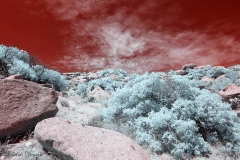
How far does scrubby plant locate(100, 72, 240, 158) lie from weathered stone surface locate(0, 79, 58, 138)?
174cm

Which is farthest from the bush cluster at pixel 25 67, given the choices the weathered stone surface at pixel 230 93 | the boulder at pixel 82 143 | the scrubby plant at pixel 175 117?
the weathered stone surface at pixel 230 93

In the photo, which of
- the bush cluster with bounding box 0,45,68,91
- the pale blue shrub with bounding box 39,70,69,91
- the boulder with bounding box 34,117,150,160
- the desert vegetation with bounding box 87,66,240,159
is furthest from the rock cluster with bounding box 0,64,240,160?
the pale blue shrub with bounding box 39,70,69,91

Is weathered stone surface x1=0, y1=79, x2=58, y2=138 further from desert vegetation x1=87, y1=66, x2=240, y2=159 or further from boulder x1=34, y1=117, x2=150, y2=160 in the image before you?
desert vegetation x1=87, y1=66, x2=240, y2=159

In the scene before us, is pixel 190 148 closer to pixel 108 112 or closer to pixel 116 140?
pixel 116 140

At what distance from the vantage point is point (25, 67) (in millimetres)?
10938

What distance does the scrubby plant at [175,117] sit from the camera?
5852mm

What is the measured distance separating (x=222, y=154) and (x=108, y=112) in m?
3.30

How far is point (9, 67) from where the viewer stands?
10.9 metres

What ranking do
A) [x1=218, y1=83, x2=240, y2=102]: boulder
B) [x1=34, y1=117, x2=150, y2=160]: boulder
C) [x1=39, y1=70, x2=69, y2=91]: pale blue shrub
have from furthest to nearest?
[x1=39, y1=70, x2=69, y2=91]: pale blue shrub < [x1=218, y1=83, x2=240, y2=102]: boulder < [x1=34, y1=117, x2=150, y2=160]: boulder

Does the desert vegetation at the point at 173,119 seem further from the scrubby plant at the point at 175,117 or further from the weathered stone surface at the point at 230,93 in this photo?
the weathered stone surface at the point at 230,93

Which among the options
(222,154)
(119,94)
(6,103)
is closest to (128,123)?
(119,94)

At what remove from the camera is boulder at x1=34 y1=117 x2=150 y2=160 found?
167 inches

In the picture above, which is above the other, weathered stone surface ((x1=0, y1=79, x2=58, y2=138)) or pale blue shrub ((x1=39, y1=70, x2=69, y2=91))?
pale blue shrub ((x1=39, y1=70, x2=69, y2=91))

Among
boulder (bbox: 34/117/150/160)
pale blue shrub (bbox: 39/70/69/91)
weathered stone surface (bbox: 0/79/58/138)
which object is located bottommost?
boulder (bbox: 34/117/150/160)
